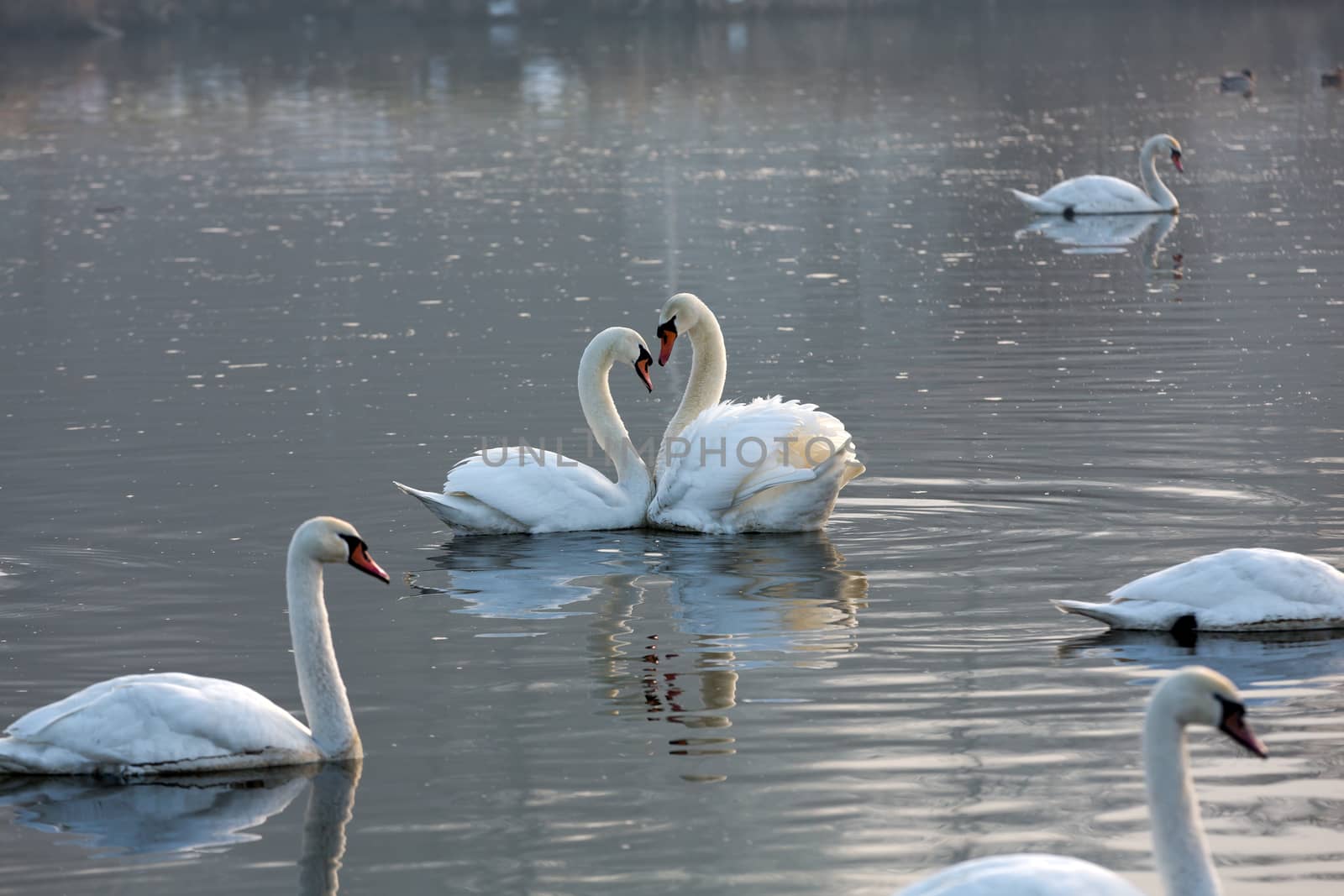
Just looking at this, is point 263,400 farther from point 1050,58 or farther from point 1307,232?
point 1050,58

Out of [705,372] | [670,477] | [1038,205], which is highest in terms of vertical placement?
[1038,205]

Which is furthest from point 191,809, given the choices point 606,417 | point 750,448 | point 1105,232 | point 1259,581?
point 1105,232

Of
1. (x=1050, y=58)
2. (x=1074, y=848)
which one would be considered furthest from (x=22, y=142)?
(x=1074, y=848)

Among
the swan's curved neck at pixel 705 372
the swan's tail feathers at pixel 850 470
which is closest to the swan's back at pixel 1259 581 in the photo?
the swan's tail feathers at pixel 850 470

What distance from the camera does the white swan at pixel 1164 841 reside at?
4.59 m

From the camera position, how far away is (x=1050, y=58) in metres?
54.3

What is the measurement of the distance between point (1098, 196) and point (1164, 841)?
2031cm

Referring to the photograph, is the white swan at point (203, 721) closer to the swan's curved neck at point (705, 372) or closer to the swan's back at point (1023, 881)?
the swan's back at point (1023, 881)

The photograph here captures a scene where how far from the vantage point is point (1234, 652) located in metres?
8.13

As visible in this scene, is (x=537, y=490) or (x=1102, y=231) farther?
(x=1102, y=231)

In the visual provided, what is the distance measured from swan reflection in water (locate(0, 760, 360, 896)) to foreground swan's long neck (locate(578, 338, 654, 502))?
13.8 ft

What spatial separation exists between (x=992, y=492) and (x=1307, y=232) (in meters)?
11.4

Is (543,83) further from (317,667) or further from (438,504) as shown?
(317,667)

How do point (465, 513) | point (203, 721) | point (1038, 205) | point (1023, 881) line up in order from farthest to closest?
point (1038, 205) → point (465, 513) → point (203, 721) → point (1023, 881)
